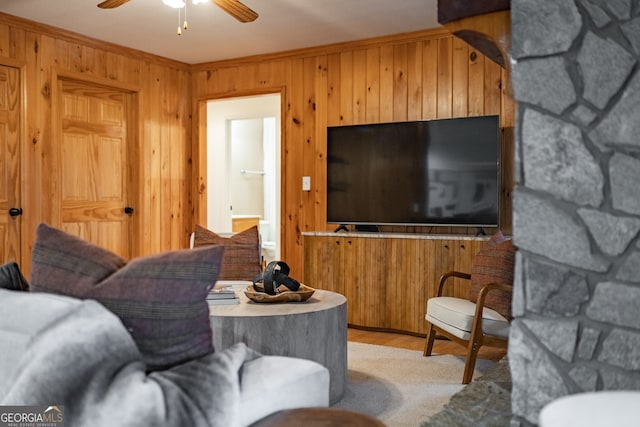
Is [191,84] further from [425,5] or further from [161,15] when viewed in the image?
[425,5]

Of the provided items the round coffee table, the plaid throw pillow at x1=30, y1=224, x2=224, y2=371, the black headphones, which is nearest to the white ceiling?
the black headphones

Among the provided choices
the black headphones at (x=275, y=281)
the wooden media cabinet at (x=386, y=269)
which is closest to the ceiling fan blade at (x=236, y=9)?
the black headphones at (x=275, y=281)

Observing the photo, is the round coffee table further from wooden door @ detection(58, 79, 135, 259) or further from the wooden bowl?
wooden door @ detection(58, 79, 135, 259)

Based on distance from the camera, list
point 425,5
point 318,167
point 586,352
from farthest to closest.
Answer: point 318,167
point 425,5
point 586,352

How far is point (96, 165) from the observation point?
5336mm

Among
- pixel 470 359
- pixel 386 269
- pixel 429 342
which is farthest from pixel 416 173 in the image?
pixel 470 359

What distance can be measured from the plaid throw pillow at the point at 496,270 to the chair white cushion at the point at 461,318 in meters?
0.05

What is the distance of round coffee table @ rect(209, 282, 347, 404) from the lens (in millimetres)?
2693

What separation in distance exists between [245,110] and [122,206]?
1760 mm

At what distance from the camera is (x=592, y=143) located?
1.96 meters

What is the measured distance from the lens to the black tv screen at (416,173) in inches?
175

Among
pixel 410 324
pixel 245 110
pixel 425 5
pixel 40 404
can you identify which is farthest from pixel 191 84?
pixel 40 404

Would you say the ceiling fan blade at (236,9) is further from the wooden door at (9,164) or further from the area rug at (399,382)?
the area rug at (399,382)

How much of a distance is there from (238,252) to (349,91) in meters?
1.89
